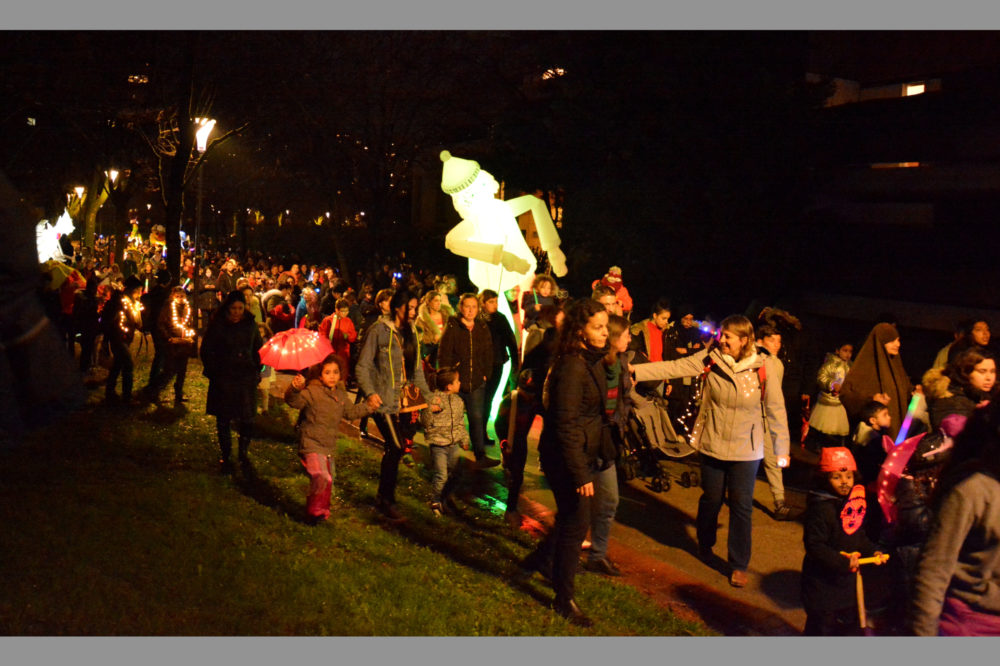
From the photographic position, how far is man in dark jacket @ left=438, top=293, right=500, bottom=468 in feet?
30.9

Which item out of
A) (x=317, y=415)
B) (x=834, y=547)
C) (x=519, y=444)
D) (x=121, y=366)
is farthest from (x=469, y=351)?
(x=121, y=366)

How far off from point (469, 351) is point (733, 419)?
3270 millimetres

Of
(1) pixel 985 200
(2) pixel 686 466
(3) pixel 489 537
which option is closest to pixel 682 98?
(1) pixel 985 200

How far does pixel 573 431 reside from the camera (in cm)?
554

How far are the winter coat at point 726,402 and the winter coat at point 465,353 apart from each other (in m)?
2.64

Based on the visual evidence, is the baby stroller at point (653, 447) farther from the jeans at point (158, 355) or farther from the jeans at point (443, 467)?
the jeans at point (158, 355)

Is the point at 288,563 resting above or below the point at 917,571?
below

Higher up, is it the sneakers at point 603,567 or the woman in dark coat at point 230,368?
the woman in dark coat at point 230,368

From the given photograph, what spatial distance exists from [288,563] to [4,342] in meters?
4.43

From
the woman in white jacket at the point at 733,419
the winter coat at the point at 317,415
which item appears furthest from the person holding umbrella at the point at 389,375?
the woman in white jacket at the point at 733,419

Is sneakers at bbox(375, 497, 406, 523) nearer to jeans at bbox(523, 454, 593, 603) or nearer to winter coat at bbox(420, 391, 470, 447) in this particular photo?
winter coat at bbox(420, 391, 470, 447)

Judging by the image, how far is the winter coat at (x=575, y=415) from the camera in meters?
5.54

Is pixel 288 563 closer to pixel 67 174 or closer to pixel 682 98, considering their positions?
pixel 682 98

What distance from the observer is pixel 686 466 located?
10742 mm
